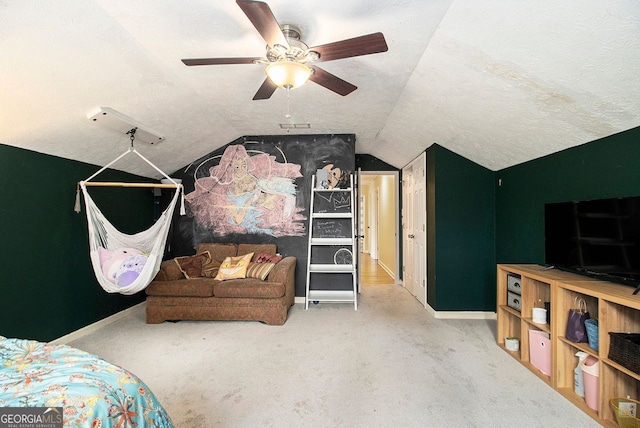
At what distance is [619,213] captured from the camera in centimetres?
185

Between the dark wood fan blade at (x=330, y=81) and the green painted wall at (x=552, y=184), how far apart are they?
1846 mm

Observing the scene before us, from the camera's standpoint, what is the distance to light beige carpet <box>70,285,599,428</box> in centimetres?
181

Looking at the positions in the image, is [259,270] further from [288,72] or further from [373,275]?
[373,275]

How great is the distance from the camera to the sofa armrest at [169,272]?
11.2ft

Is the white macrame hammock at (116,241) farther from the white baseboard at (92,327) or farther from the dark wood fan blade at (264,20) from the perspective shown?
the dark wood fan blade at (264,20)

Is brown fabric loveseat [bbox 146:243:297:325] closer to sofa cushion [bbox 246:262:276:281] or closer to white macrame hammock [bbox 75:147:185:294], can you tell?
sofa cushion [bbox 246:262:276:281]

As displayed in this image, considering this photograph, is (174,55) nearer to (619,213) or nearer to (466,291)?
(619,213)

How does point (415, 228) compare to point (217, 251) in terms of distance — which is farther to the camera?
point (415, 228)

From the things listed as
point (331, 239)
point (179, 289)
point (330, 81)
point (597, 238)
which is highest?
point (330, 81)

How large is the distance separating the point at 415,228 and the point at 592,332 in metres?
2.75

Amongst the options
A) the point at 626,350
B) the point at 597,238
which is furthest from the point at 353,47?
the point at 626,350

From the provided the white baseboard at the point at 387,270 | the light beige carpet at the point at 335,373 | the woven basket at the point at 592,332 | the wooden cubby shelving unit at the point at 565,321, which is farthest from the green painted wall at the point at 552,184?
the white baseboard at the point at 387,270

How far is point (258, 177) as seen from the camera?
4.25m

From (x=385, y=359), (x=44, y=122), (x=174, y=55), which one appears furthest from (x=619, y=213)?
(x=44, y=122)
